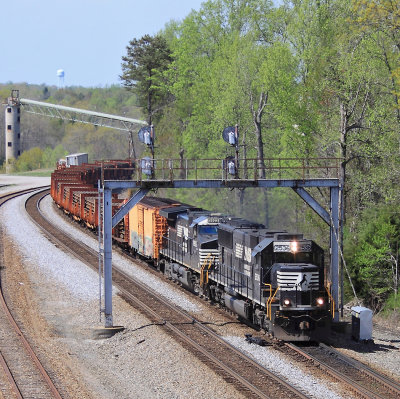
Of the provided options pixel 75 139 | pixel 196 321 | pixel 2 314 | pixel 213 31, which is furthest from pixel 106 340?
Result: pixel 75 139

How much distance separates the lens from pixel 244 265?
2272cm

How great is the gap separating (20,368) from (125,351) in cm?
333

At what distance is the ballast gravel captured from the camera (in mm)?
16844

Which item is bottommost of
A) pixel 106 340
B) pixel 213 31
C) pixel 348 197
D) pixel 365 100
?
pixel 106 340

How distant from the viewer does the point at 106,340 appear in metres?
22.0

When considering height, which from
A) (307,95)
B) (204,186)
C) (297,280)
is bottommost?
(297,280)

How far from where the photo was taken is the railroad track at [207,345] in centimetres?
1661

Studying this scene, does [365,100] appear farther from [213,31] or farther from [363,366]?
[213,31]

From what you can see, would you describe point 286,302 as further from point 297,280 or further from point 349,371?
point 349,371

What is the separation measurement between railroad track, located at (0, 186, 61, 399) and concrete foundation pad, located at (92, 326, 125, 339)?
7.41 ft

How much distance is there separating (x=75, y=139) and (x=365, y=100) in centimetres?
10801

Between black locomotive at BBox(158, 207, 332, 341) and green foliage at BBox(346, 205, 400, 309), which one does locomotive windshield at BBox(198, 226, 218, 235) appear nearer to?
black locomotive at BBox(158, 207, 332, 341)

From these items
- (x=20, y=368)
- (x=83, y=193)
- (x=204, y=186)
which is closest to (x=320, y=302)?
(x=204, y=186)

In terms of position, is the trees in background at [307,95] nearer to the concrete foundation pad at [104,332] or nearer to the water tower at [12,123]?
the concrete foundation pad at [104,332]
